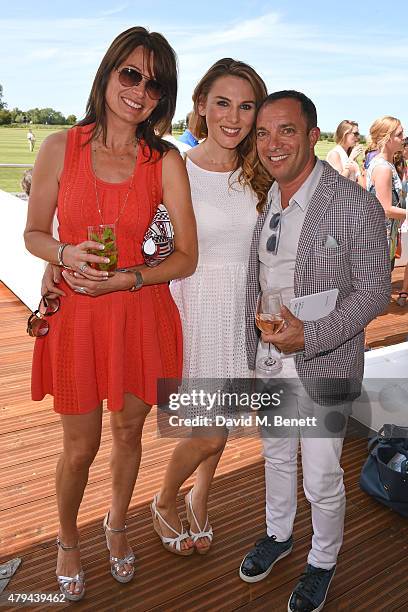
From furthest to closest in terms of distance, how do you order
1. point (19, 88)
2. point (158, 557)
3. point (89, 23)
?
point (89, 23), point (19, 88), point (158, 557)

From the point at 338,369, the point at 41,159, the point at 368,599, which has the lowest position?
the point at 368,599

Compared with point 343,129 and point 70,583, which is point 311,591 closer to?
point 70,583

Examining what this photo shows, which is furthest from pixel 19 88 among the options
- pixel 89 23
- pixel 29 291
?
pixel 29 291

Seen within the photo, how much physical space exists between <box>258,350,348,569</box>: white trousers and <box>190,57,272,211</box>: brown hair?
25.2 inches

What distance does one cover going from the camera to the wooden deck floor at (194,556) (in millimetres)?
2152

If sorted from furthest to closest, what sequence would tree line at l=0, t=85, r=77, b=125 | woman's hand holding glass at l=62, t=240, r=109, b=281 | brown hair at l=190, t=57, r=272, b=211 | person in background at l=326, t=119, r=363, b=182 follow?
tree line at l=0, t=85, r=77, b=125
person in background at l=326, t=119, r=363, b=182
brown hair at l=190, t=57, r=272, b=211
woman's hand holding glass at l=62, t=240, r=109, b=281

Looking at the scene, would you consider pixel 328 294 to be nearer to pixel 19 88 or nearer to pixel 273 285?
pixel 273 285

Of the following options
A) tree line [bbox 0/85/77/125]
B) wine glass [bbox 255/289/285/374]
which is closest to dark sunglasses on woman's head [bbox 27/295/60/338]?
wine glass [bbox 255/289/285/374]

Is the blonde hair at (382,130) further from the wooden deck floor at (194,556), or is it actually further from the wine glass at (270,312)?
the wine glass at (270,312)

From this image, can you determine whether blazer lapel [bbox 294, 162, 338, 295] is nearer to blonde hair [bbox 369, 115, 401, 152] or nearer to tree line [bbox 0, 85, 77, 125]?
blonde hair [bbox 369, 115, 401, 152]

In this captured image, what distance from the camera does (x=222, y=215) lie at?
2021mm

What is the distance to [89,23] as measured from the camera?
17150cm

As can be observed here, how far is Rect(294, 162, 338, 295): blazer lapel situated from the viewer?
68.6 inches

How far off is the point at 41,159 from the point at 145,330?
2.19ft
